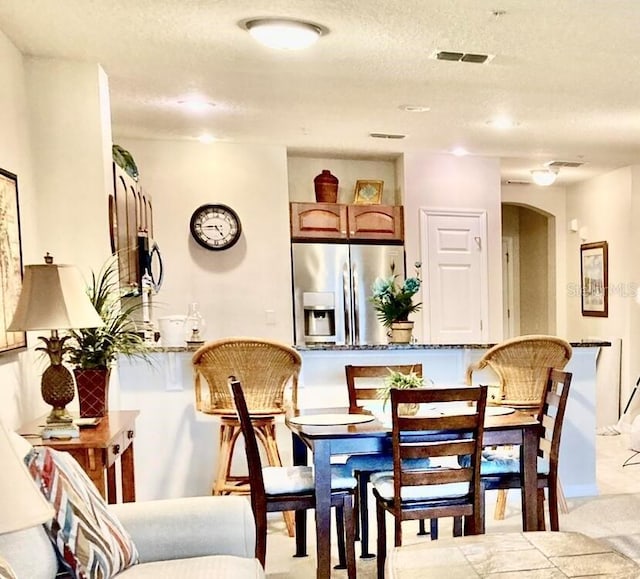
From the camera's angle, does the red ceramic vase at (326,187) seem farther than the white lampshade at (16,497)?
Yes

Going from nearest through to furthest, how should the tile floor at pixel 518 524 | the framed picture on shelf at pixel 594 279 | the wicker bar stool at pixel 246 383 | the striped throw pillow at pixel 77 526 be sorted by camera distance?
the striped throw pillow at pixel 77 526 → the tile floor at pixel 518 524 → the wicker bar stool at pixel 246 383 → the framed picture on shelf at pixel 594 279

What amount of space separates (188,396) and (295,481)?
125 centimetres

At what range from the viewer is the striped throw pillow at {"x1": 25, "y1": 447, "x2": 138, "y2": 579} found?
1763 mm

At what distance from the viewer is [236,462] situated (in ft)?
12.2

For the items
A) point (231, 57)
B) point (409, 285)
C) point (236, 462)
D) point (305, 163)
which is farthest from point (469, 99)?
point (236, 462)

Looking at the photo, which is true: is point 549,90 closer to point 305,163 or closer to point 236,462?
point 305,163

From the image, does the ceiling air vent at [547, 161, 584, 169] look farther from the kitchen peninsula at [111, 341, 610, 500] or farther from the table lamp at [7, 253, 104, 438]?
the table lamp at [7, 253, 104, 438]

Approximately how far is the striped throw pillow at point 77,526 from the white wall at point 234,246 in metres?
3.26

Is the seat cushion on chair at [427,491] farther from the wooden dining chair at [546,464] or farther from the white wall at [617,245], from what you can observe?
the white wall at [617,245]

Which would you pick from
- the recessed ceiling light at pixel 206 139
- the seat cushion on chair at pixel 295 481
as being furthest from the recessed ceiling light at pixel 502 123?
the seat cushion on chair at pixel 295 481

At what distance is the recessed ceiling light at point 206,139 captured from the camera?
15.7 ft

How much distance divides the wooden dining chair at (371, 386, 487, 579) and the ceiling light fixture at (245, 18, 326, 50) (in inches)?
64.4

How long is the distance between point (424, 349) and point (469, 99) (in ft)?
5.31

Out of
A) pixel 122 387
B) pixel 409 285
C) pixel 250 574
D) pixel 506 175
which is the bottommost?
pixel 250 574
